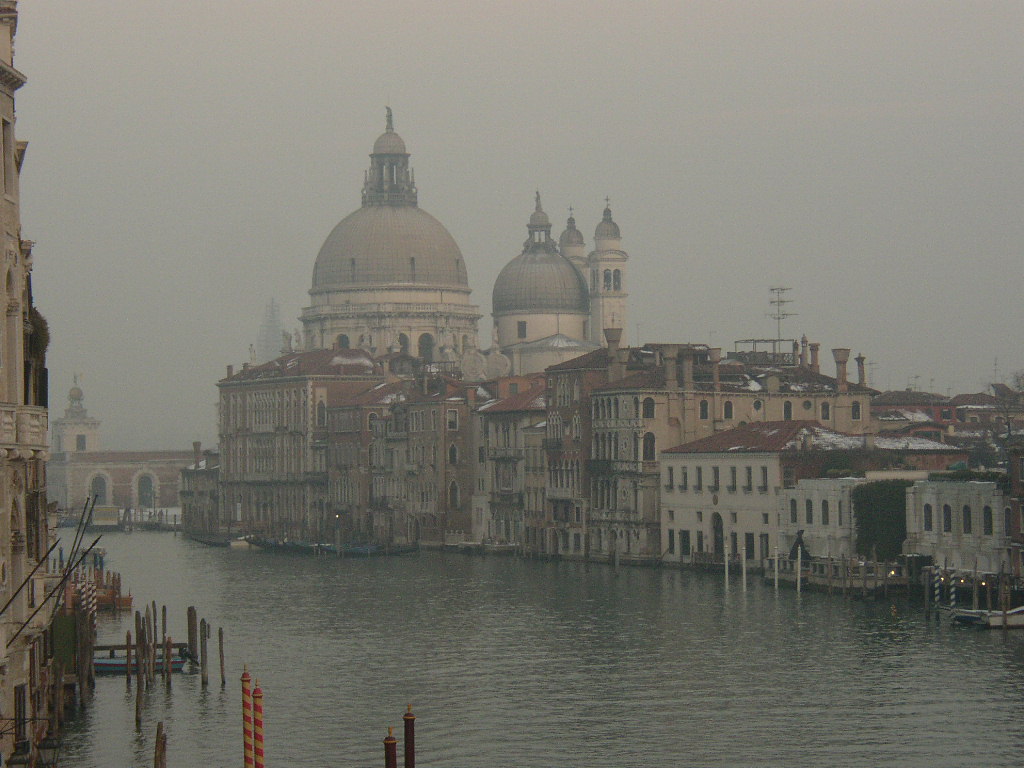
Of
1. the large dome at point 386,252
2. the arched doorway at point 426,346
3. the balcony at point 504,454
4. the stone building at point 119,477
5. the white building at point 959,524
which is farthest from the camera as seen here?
the stone building at point 119,477

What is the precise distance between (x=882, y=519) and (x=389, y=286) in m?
77.7

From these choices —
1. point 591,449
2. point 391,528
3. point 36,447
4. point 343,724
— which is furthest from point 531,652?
point 391,528

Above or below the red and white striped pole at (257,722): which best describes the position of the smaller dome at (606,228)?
above

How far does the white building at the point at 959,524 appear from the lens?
56.8 metres

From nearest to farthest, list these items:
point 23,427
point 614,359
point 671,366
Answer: point 23,427 < point 671,366 < point 614,359

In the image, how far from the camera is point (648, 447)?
78938mm

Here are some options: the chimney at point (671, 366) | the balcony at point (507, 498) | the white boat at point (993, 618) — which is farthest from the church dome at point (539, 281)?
the white boat at point (993, 618)

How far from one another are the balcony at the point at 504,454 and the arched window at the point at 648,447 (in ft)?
41.6

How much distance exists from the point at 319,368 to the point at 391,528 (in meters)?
19.6

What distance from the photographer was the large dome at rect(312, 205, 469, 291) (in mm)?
137875

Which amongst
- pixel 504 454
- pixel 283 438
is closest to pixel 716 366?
pixel 504 454

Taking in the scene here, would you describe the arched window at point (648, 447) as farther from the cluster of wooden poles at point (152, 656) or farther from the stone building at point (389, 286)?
the stone building at point (389, 286)

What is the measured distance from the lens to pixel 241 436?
12812 centimetres

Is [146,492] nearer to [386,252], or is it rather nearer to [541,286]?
→ [386,252]
